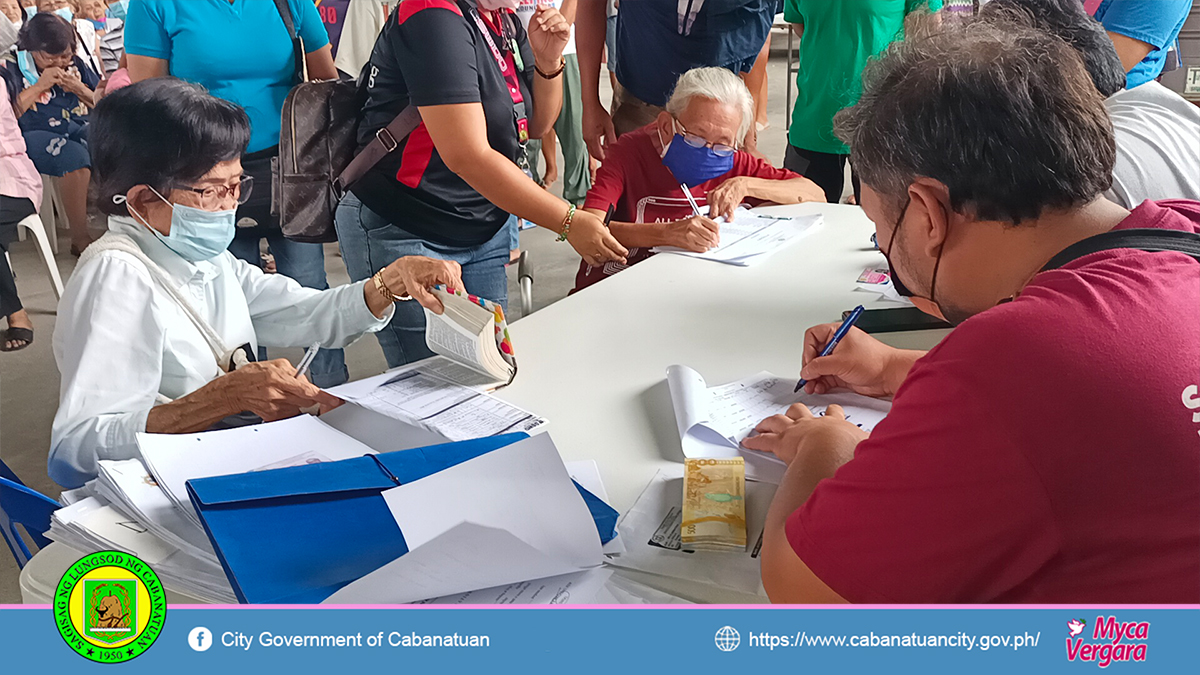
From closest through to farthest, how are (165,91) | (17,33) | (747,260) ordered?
1. (165,91)
2. (747,260)
3. (17,33)

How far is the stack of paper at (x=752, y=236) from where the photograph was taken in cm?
215

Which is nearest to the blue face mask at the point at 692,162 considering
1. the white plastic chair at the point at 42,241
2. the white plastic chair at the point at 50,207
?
the white plastic chair at the point at 42,241

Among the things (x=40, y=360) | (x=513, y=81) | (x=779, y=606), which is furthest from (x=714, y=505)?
(x=40, y=360)

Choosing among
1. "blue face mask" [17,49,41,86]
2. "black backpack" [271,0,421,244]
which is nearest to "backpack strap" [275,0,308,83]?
"black backpack" [271,0,421,244]

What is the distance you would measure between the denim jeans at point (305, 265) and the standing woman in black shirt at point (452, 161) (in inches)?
21.7

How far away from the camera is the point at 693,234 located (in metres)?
2.17

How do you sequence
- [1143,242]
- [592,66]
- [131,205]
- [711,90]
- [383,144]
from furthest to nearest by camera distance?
[592,66] < [711,90] < [383,144] < [131,205] < [1143,242]

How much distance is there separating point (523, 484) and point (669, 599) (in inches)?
7.7

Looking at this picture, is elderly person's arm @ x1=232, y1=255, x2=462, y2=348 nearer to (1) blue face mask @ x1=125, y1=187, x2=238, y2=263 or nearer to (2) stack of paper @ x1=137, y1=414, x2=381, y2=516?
(1) blue face mask @ x1=125, y1=187, x2=238, y2=263

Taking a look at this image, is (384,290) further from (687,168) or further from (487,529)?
(687,168)

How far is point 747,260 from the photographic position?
2.11 m
